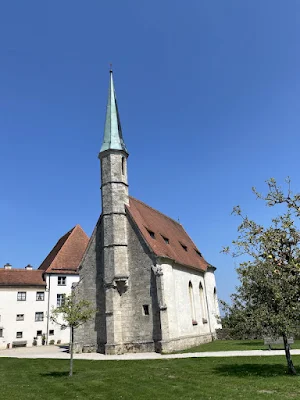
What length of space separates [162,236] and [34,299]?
19.8 metres

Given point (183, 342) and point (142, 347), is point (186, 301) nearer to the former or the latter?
point (183, 342)

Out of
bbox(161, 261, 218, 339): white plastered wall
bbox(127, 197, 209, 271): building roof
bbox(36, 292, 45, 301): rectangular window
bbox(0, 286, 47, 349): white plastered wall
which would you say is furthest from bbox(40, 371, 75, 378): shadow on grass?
bbox(36, 292, 45, 301): rectangular window

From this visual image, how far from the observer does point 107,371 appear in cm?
1778

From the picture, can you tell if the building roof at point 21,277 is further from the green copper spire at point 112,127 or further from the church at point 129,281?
the green copper spire at point 112,127

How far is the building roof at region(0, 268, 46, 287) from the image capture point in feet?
139

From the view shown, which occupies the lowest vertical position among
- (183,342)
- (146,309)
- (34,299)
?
(183,342)

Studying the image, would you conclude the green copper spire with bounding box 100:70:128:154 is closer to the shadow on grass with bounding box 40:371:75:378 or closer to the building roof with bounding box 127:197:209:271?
the building roof with bounding box 127:197:209:271

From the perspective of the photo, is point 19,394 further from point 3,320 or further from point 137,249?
point 3,320

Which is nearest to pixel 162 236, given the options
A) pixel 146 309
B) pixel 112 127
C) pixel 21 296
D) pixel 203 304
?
pixel 146 309

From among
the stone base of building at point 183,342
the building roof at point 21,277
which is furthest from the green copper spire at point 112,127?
the building roof at point 21,277

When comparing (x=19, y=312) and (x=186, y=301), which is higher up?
(x=19, y=312)

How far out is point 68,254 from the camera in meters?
45.7

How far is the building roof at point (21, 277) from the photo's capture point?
4231 centimetres

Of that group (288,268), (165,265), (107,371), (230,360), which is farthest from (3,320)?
(288,268)
